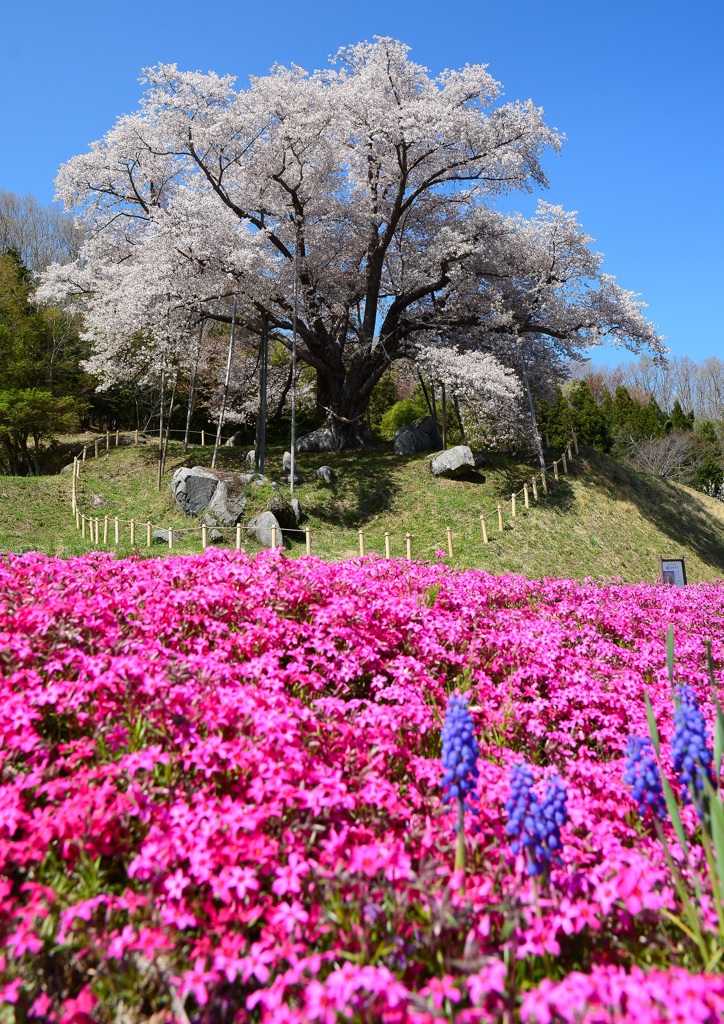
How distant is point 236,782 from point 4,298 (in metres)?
33.2

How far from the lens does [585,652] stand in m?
4.79

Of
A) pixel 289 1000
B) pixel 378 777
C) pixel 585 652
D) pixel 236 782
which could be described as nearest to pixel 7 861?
pixel 236 782

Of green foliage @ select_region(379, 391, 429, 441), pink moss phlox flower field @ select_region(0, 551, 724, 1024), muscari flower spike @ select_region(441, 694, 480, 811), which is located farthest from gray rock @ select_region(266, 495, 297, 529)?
green foliage @ select_region(379, 391, 429, 441)

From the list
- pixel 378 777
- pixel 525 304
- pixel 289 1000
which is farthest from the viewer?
pixel 525 304

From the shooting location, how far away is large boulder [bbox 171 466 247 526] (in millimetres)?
17719

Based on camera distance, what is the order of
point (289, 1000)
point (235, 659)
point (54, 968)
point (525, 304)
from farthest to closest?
point (525, 304)
point (235, 659)
point (54, 968)
point (289, 1000)

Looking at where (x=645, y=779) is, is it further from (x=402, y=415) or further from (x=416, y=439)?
(x=402, y=415)

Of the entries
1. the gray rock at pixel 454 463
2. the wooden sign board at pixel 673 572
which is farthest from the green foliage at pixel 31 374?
the wooden sign board at pixel 673 572

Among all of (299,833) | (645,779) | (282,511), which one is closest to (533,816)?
(645,779)

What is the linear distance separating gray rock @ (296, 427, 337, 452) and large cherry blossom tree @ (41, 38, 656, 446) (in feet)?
1.77

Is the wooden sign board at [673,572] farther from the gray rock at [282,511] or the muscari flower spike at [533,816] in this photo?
the muscari flower spike at [533,816]

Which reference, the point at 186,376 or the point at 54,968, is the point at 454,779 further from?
the point at 186,376

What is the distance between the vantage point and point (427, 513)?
19.8 m

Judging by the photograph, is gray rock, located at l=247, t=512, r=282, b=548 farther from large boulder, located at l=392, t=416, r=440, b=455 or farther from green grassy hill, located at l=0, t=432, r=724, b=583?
large boulder, located at l=392, t=416, r=440, b=455
